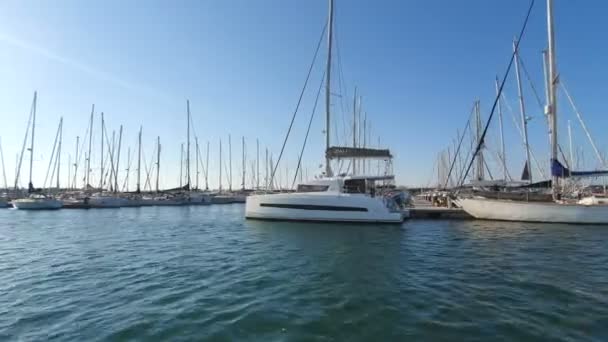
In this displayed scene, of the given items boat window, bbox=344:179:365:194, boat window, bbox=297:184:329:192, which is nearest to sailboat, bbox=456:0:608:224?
boat window, bbox=344:179:365:194

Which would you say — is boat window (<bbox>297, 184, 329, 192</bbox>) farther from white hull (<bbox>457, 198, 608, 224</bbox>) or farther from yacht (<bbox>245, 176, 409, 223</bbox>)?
white hull (<bbox>457, 198, 608, 224</bbox>)

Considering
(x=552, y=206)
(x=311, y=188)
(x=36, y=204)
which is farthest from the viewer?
(x=36, y=204)

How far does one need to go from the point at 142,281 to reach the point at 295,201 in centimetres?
1336

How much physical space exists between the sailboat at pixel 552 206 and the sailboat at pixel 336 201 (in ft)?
20.5

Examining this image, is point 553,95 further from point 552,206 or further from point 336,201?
→ point 336,201

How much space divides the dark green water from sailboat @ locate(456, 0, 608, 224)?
224 inches

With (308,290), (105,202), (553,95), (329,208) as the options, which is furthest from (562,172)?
(105,202)

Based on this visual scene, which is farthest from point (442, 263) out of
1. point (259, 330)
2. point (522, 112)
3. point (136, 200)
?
point (136, 200)

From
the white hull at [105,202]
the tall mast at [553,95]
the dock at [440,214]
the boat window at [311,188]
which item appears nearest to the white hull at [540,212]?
the dock at [440,214]

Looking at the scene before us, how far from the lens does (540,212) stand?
19.7 meters

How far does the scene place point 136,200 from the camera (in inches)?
1866

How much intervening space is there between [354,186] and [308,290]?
549 inches

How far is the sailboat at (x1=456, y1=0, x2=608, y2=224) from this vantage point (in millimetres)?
18891

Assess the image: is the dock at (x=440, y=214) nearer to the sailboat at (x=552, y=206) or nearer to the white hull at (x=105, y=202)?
the sailboat at (x=552, y=206)
